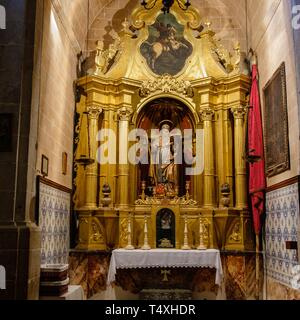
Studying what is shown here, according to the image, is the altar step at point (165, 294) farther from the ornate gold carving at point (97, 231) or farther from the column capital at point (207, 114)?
the column capital at point (207, 114)

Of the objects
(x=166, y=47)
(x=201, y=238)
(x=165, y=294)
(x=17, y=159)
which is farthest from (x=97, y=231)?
(x=166, y=47)

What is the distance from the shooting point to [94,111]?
929 centimetres

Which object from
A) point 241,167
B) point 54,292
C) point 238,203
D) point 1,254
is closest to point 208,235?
point 238,203

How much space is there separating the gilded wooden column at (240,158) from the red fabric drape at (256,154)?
0.17 meters

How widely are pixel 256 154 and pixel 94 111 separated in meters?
3.38

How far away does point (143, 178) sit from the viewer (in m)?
9.48

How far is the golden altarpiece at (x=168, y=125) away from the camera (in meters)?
8.77

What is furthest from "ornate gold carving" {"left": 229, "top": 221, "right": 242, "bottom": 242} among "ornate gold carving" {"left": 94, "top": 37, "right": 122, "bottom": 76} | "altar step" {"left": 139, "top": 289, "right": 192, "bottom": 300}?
"ornate gold carving" {"left": 94, "top": 37, "right": 122, "bottom": 76}

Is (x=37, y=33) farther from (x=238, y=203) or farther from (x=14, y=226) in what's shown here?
(x=238, y=203)

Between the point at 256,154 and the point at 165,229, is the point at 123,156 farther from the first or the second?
the point at 256,154

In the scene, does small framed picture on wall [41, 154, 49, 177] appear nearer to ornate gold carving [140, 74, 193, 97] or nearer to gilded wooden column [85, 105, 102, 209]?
gilded wooden column [85, 105, 102, 209]

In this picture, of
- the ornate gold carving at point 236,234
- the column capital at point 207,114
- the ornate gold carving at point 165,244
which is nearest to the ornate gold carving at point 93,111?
the column capital at point 207,114

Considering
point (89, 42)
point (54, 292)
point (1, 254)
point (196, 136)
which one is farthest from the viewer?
point (89, 42)

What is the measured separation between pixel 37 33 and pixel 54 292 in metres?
3.17
